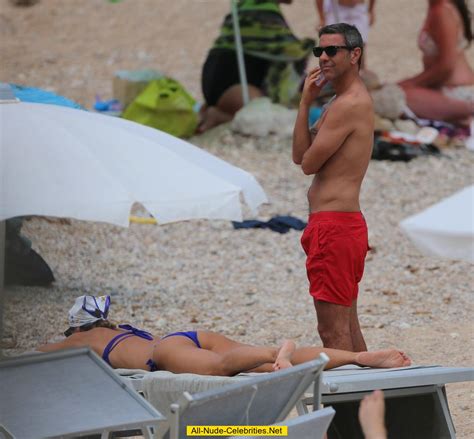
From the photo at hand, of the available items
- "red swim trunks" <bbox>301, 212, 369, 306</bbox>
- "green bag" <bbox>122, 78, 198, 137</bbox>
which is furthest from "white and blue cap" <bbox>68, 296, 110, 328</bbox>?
"green bag" <bbox>122, 78, 198, 137</bbox>

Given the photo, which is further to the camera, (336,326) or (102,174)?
(102,174)

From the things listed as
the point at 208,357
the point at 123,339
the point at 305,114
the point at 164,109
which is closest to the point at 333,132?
the point at 305,114

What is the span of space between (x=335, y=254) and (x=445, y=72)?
7018mm

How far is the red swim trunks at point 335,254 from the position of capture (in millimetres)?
4863

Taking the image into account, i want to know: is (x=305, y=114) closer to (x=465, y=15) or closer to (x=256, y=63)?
(x=256, y=63)

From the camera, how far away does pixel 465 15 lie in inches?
453

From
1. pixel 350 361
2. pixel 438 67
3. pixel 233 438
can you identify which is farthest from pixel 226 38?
pixel 233 438

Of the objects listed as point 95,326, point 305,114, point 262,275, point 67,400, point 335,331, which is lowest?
point 262,275

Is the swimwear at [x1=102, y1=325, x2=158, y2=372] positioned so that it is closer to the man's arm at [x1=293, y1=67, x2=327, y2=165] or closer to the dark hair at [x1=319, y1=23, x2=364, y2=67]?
the man's arm at [x1=293, y1=67, x2=327, y2=165]

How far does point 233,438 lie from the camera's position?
3.40 metres

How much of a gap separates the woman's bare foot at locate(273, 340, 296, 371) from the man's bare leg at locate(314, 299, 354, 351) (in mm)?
519

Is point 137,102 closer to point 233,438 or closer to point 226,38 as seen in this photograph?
point 226,38

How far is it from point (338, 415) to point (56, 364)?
1.18 meters

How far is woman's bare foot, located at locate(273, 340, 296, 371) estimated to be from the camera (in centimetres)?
432
